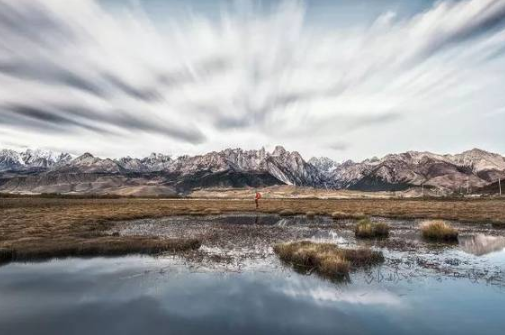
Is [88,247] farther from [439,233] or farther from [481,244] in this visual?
[481,244]

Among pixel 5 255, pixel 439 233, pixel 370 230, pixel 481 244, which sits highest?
pixel 5 255

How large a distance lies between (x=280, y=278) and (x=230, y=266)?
14.4 feet

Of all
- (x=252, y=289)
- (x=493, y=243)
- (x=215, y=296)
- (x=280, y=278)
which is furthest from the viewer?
(x=493, y=243)

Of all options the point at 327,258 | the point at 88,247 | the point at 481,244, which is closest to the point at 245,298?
the point at 327,258

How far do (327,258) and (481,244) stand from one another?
19.0 m

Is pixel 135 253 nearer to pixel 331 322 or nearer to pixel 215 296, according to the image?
pixel 215 296

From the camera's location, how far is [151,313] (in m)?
14.8

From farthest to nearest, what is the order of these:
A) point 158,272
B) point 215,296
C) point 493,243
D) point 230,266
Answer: point 493,243, point 230,266, point 158,272, point 215,296

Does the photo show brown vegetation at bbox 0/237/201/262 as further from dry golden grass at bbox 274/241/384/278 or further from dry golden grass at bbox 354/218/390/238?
dry golden grass at bbox 354/218/390/238

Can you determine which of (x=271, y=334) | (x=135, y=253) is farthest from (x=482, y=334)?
(x=135, y=253)

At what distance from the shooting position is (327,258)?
22.4 m

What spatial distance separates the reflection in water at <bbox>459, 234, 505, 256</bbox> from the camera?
2920 centimetres

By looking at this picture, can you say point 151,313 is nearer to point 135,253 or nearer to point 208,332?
point 208,332

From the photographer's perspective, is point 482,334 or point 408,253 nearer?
point 482,334
